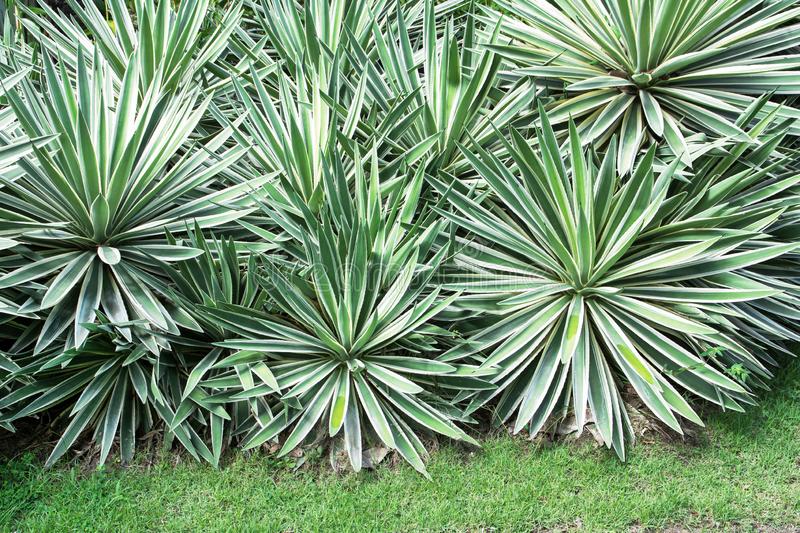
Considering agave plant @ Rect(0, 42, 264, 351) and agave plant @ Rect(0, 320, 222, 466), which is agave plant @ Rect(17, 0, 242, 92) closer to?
agave plant @ Rect(0, 42, 264, 351)

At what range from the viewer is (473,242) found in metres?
3.62

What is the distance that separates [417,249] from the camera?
3.22 m

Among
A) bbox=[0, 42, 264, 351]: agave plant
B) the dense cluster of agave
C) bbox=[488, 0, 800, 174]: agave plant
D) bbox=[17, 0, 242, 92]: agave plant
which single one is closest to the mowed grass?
the dense cluster of agave

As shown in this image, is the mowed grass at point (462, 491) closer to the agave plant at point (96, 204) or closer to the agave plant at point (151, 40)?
the agave plant at point (96, 204)

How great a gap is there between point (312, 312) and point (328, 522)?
0.88 metres

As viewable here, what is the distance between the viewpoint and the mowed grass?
10.1 ft

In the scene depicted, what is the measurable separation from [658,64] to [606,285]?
1.25 metres

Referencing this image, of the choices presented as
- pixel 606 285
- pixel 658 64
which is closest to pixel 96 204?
pixel 606 285

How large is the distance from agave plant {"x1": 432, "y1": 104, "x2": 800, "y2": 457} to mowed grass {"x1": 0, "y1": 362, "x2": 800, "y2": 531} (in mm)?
175

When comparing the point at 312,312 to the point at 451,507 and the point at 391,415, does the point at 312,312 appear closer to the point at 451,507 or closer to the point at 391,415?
the point at 391,415

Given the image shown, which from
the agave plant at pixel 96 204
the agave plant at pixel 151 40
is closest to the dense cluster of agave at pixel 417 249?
the agave plant at pixel 96 204

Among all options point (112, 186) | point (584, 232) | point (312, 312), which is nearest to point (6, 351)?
point (112, 186)

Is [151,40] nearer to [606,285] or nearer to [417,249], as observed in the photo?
[417,249]

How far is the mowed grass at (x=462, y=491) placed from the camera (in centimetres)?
306
